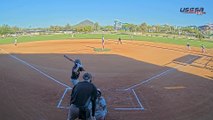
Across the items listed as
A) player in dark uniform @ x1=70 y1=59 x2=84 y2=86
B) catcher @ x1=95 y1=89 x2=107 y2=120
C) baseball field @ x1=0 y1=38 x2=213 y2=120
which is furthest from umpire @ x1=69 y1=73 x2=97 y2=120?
player in dark uniform @ x1=70 y1=59 x2=84 y2=86

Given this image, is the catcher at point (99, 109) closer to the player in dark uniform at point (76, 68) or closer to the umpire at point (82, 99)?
the player in dark uniform at point (76, 68)

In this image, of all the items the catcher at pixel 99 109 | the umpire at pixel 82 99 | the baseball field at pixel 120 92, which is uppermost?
the umpire at pixel 82 99

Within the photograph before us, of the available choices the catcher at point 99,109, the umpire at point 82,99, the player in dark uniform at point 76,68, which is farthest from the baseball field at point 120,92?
the umpire at point 82,99

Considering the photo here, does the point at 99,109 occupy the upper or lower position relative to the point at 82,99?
lower

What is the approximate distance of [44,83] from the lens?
52.8ft

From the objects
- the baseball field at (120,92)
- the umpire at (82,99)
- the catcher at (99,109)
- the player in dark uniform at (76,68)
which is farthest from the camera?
the player in dark uniform at (76,68)

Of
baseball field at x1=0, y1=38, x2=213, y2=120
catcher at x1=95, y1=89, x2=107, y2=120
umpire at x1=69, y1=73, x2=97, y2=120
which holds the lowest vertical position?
baseball field at x1=0, y1=38, x2=213, y2=120

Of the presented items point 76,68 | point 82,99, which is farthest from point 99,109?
point 82,99

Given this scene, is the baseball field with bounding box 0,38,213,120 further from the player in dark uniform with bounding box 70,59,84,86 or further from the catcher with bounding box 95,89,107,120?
the player in dark uniform with bounding box 70,59,84,86

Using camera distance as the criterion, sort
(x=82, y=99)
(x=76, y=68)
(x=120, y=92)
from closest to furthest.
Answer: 1. (x=82, y=99)
2. (x=76, y=68)
3. (x=120, y=92)

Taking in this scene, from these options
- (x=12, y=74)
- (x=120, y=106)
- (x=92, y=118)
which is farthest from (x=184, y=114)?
(x=12, y=74)

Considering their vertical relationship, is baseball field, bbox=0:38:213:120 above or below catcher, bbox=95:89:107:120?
below

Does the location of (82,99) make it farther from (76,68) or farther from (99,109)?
(76,68)

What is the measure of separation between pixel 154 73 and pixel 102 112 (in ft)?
38.5
